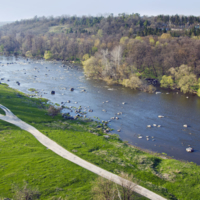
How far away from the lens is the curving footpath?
75.3 feet

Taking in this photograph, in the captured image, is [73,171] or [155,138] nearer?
[73,171]

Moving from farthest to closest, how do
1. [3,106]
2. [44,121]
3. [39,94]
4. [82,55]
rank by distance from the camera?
[82,55], [39,94], [3,106], [44,121]

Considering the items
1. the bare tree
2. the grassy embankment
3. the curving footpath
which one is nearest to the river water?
the grassy embankment

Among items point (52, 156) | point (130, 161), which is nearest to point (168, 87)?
point (130, 161)

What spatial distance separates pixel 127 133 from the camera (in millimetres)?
41281

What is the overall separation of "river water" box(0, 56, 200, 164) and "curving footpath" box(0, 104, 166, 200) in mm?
12295

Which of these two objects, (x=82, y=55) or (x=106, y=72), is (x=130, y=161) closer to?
(x=106, y=72)

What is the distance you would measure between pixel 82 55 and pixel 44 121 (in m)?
97.2

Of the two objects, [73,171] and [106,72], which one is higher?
[106,72]

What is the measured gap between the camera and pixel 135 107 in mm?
55594

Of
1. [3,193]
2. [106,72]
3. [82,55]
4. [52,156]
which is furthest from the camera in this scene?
[82,55]

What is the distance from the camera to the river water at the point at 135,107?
125ft

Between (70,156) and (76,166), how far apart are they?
281 cm

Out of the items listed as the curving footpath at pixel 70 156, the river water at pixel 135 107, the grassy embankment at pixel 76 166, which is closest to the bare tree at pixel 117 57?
the river water at pixel 135 107
